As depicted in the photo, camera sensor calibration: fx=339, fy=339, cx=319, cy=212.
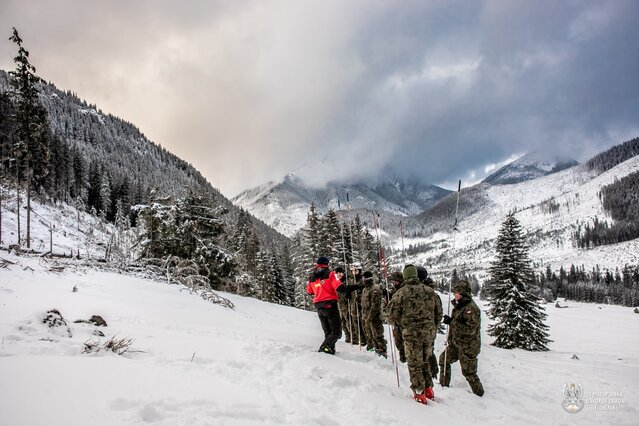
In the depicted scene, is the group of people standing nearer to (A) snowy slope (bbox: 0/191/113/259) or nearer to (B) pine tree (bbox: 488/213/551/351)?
(B) pine tree (bbox: 488/213/551/351)

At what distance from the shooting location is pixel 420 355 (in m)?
6.54

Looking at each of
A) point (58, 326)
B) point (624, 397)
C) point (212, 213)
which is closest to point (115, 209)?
point (212, 213)

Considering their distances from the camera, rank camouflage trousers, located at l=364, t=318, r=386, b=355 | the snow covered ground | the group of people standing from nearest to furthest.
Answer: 1. the snow covered ground
2. the group of people standing
3. camouflage trousers, located at l=364, t=318, r=386, b=355

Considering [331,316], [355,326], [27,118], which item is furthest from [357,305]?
[27,118]

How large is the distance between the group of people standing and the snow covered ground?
0.40 m

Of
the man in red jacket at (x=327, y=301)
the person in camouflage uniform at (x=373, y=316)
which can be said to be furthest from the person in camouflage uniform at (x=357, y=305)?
the man in red jacket at (x=327, y=301)

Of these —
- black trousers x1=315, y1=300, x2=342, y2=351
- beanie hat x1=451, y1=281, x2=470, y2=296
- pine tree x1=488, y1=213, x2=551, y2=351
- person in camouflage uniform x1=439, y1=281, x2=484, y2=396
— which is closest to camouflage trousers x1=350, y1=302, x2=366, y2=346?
black trousers x1=315, y1=300, x2=342, y2=351

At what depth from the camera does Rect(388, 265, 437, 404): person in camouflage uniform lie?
21.0 feet


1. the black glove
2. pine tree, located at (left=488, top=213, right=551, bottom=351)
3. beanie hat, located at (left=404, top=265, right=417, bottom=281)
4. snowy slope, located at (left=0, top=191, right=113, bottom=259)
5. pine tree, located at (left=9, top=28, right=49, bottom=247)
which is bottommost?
pine tree, located at (left=488, top=213, right=551, bottom=351)

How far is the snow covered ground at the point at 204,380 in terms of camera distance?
3.64 m

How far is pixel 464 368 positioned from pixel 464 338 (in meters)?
0.63

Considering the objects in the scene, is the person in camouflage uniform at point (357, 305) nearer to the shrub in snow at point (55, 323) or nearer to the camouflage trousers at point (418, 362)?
the camouflage trousers at point (418, 362)

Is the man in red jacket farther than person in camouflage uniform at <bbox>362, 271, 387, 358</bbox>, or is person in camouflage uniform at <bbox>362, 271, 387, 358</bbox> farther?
person in camouflage uniform at <bbox>362, 271, 387, 358</bbox>

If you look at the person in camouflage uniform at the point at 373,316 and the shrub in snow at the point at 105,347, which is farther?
the person in camouflage uniform at the point at 373,316
